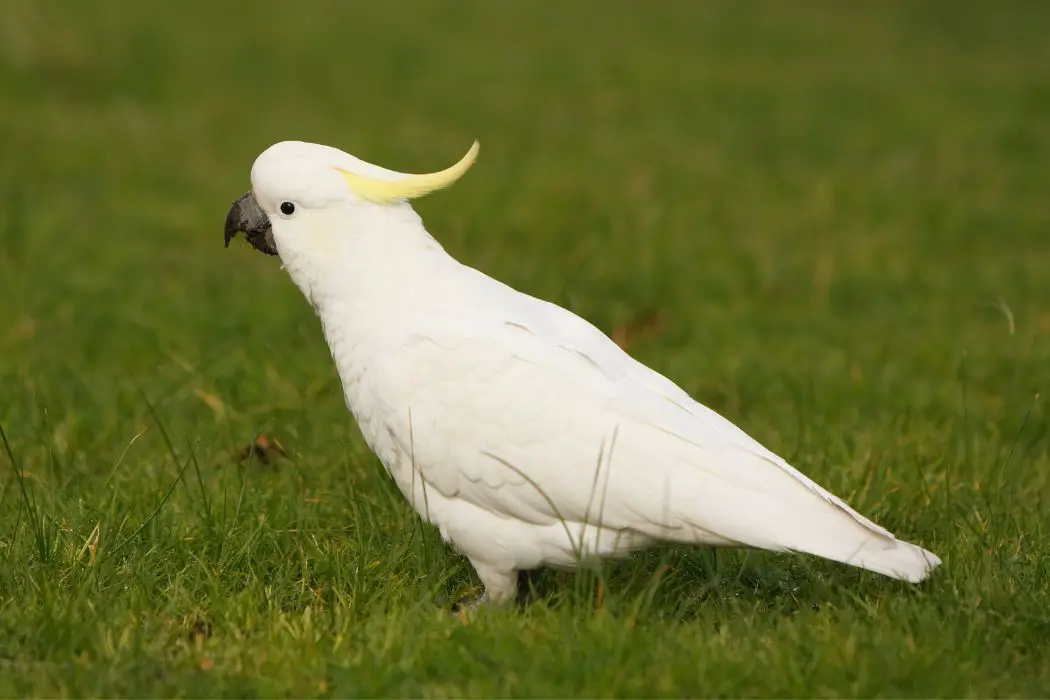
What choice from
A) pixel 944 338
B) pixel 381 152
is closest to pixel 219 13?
pixel 381 152

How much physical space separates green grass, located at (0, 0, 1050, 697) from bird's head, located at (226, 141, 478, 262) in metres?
0.65

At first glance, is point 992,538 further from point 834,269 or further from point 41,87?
point 41,87

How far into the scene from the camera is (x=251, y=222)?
9.86ft

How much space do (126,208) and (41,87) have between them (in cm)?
206

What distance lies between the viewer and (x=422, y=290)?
9.45 ft

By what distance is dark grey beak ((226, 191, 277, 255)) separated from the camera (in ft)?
9.83

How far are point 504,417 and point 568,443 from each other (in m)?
0.14

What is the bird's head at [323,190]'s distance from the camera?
286 cm

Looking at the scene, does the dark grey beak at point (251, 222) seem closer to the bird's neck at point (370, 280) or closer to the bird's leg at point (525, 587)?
the bird's neck at point (370, 280)

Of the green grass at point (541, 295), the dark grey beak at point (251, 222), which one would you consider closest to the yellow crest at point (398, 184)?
the dark grey beak at point (251, 222)

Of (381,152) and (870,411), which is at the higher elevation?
(381,152)

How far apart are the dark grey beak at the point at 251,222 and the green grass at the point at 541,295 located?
1.87ft

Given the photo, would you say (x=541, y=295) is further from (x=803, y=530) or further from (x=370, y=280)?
(x=803, y=530)

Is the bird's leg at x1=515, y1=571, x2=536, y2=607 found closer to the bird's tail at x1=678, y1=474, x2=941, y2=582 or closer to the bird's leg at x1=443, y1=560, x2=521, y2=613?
the bird's leg at x1=443, y1=560, x2=521, y2=613
